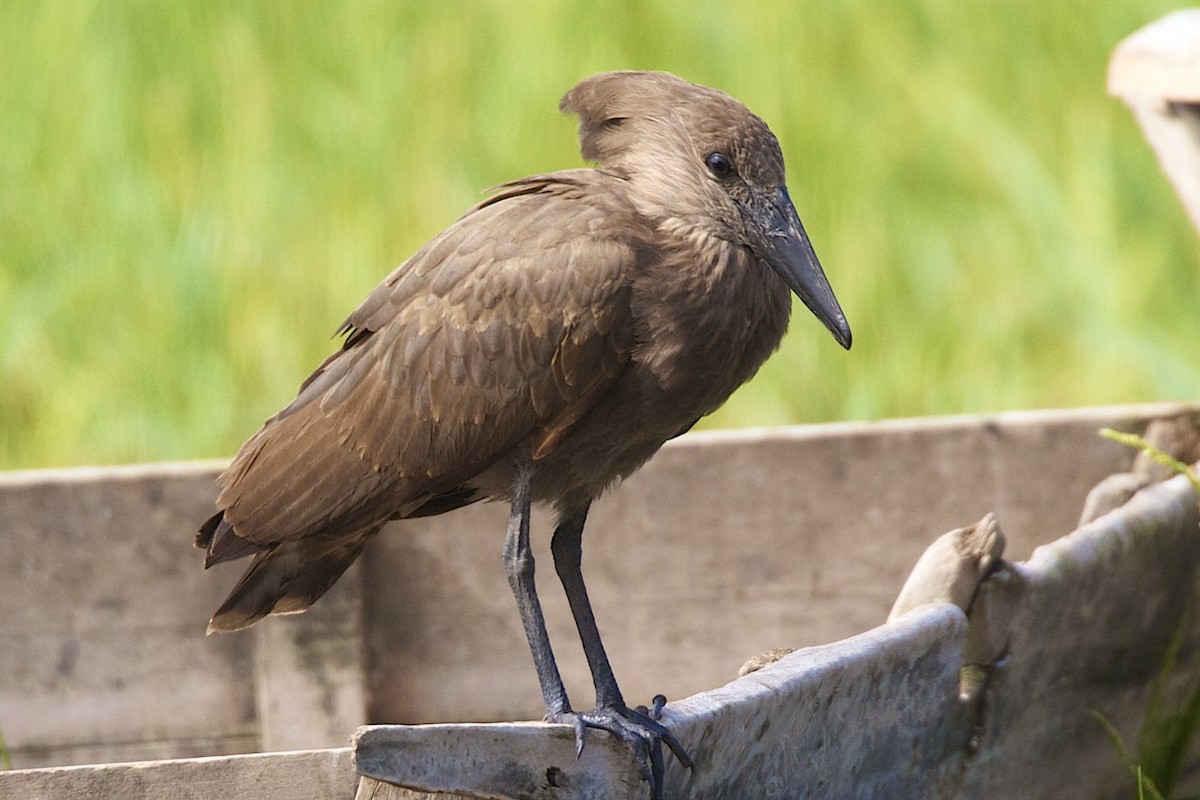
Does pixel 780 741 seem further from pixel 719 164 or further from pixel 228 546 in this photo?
pixel 228 546

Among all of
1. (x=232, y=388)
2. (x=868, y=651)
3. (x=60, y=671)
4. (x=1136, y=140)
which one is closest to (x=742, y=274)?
(x=868, y=651)

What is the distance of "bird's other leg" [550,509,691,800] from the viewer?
2.19 metres

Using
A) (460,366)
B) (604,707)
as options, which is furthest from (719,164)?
(604,707)

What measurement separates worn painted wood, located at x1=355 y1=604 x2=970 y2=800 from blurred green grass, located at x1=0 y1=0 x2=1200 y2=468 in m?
2.13

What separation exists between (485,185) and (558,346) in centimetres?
292

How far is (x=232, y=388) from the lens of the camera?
4629mm

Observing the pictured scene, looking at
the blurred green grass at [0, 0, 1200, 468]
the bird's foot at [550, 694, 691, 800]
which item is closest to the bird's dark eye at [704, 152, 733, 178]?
the bird's foot at [550, 694, 691, 800]

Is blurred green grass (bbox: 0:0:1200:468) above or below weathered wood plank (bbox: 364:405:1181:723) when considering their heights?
above

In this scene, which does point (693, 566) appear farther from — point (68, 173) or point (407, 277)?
point (68, 173)

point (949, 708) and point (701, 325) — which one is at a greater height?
point (701, 325)

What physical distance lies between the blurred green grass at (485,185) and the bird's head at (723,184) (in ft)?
6.95

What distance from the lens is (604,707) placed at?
2.56m

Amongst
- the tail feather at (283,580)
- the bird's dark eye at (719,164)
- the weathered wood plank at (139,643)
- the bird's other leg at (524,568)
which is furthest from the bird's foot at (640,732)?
the weathered wood plank at (139,643)

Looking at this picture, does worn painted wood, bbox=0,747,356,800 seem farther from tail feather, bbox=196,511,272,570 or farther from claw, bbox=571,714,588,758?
tail feather, bbox=196,511,272,570
